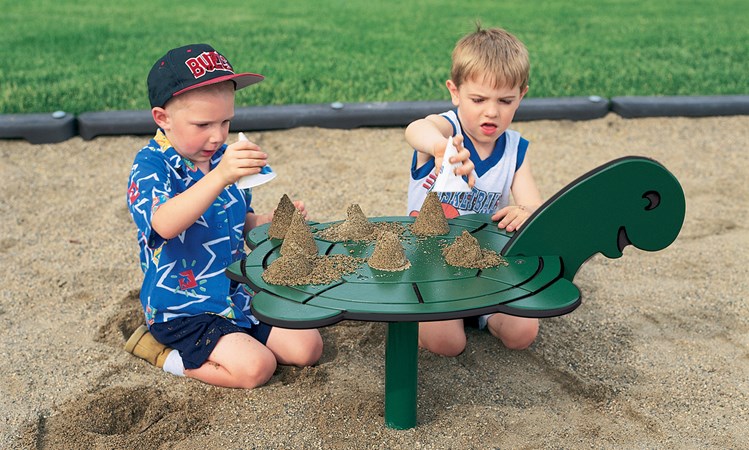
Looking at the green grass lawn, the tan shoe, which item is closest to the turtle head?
the tan shoe

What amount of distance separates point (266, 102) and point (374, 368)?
9.24 ft

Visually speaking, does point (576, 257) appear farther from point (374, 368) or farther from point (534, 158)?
point (534, 158)

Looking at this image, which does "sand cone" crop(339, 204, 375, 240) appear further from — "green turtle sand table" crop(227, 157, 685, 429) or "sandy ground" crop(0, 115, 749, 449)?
"sandy ground" crop(0, 115, 749, 449)

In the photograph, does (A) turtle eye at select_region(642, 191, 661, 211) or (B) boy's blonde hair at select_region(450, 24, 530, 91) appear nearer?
(A) turtle eye at select_region(642, 191, 661, 211)

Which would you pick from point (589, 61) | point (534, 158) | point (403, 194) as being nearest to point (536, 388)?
point (403, 194)

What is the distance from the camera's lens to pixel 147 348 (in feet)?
9.12

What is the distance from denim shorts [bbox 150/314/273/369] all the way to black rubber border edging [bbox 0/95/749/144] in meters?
2.30

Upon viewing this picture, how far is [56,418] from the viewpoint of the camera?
8.07 feet

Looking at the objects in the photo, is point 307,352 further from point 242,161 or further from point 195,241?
point 242,161

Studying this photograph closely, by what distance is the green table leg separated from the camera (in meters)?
2.30

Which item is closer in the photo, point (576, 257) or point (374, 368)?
point (576, 257)

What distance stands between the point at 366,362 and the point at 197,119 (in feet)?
3.14

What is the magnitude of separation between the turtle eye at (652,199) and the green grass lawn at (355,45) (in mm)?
2149

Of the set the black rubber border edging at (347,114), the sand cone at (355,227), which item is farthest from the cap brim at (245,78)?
the black rubber border edging at (347,114)
